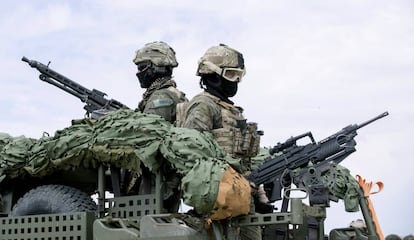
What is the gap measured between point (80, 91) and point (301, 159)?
4296 mm

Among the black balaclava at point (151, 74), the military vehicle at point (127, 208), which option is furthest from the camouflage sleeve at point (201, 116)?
the black balaclava at point (151, 74)

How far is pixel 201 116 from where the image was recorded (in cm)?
702

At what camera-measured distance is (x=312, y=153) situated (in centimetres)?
970

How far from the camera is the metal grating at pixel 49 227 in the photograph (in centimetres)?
634

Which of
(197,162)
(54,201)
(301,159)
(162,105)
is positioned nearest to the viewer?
(197,162)

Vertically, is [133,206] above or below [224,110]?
below

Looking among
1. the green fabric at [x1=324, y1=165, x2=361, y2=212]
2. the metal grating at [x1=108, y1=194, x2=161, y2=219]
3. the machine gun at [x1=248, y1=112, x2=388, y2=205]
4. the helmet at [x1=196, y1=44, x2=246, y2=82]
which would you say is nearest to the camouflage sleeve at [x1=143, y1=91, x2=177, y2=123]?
the helmet at [x1=196, y1=44, x2=246, y2=82]

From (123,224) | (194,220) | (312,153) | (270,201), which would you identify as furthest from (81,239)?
(312,153)

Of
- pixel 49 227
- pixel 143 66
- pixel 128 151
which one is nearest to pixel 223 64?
pixel 143 66

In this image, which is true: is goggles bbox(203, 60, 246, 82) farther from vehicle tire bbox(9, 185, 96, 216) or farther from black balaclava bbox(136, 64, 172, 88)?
vehicle tire bbox(9, 185, 96, 216)

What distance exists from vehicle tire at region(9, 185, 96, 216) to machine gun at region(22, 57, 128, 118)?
14.3ft

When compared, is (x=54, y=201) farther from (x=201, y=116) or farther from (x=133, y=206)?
(x=201, y=116)

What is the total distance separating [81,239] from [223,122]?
1.70 m

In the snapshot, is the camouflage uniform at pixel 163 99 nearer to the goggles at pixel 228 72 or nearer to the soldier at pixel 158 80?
the soldier at pixel 158 80
